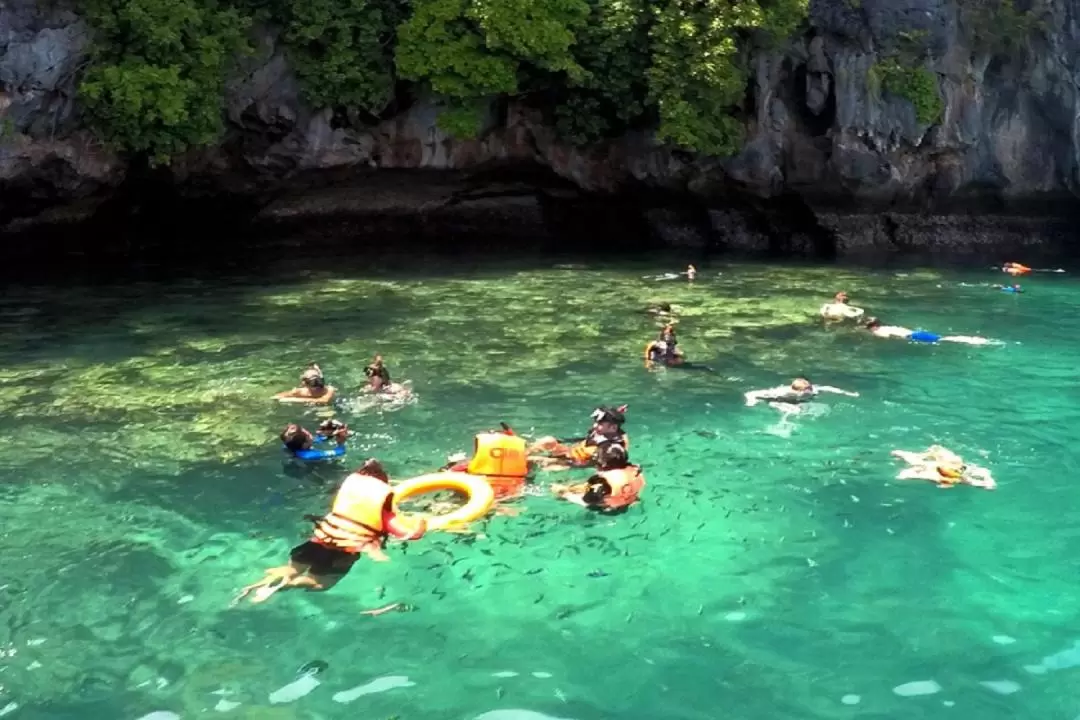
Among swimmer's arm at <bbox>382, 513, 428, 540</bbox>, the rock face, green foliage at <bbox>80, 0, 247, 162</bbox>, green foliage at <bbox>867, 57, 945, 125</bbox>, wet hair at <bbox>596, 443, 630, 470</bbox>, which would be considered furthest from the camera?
green foliage at <bbox>867, 57, 945, 125</bbox>

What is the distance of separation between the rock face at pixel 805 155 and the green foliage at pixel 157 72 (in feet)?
5.00

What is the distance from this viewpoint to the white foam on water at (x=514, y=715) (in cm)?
658

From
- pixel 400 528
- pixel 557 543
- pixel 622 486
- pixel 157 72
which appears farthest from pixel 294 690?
pixel 157 72

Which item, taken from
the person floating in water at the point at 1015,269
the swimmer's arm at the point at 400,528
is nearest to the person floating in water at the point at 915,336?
the person floating in water at the point at 1015,269

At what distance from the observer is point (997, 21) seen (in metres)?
28.2

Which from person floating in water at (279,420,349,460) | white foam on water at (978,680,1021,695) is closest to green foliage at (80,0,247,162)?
person floating in water at (279,420,349,460)

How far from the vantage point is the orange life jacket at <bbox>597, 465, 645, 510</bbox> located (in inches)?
389

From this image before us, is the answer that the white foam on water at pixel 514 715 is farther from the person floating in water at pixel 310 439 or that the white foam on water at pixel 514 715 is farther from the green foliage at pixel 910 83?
the green foliage at pixel 910 83

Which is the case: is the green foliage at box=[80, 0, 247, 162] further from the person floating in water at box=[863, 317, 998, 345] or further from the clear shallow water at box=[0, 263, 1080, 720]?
the person floating in water at box=[863, 317, 998, 345]

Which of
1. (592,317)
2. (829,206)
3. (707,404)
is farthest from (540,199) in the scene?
(707,404)

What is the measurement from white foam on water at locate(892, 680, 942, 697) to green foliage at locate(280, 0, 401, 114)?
20.9 m

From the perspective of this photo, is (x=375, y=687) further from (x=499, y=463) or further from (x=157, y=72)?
(x=157, y=72)

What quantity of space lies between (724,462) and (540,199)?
21682 millimetres

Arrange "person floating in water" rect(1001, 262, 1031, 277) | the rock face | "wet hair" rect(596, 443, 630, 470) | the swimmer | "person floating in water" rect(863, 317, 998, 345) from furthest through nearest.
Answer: the rock face < "person floating in water" rect(1001, 262, 1031, 277) < "person floating in water" rect(863, 317, 998, 345) < the swimmer < "wet hair" rect(596, 443, 630, 470)
